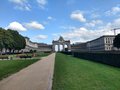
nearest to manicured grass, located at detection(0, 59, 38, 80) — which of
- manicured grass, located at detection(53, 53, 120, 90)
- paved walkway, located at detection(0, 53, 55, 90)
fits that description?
paved walkway, located at detection(0, 53, 55, 90)

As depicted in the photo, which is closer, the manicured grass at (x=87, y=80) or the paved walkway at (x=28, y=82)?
the manicured grass at (x=87, y=80)

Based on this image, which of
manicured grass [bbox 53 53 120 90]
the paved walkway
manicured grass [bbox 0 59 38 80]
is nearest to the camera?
manicured grass [bbox 53 53 120 90]

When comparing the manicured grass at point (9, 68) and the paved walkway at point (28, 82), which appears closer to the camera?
the paved walkway at point (28, 82)

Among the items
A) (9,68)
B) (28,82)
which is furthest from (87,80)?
(9,68)

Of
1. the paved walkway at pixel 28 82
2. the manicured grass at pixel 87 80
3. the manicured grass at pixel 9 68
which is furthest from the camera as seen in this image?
the manicured grass at pixel 9 68

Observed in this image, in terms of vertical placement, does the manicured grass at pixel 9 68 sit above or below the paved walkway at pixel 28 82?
above

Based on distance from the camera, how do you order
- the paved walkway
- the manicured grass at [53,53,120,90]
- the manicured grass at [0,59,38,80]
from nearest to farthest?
the manicured grass at [53,53,120,90] → the paved walkway → the manicured grass at [0,59,38,80]

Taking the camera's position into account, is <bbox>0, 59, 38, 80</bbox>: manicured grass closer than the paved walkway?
No

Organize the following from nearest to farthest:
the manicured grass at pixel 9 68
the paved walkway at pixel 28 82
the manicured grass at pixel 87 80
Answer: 1. the manicured grass at pixel 87 80
2. the paved walkway at pixel 28 82
3. the manicured grass at pixel 9 68

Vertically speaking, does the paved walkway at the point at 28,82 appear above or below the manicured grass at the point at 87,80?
below

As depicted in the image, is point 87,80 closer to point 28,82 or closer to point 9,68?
point 28,82

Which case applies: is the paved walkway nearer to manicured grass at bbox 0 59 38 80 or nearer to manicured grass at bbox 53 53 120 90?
manicured grass at bbox 53 53 120 90

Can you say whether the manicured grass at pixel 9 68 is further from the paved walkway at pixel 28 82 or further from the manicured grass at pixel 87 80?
the manicured grass at pixel 87 80

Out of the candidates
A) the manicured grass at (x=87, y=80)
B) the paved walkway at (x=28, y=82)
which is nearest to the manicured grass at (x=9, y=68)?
the paved walkway at (x=28, y=82)
